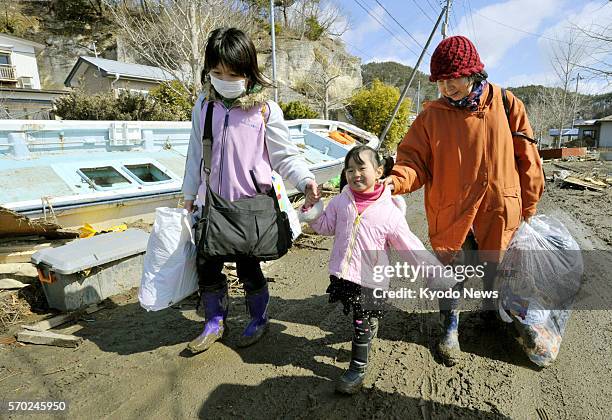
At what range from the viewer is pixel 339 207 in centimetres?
Answer: 226

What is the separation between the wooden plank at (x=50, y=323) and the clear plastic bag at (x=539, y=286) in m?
3.50

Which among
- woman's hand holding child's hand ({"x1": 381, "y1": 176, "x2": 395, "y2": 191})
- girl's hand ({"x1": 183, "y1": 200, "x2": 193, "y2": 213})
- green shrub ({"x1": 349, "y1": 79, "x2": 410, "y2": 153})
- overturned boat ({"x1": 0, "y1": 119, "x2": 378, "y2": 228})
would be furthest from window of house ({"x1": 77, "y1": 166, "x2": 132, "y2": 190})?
green shrub ({"x1": 349, "y1": 79, "x2": 410, "y2": 153})

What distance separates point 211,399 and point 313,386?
61 centimetres

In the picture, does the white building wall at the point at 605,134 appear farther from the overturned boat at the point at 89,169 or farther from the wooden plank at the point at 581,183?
the overturned boat at the point at 89,169

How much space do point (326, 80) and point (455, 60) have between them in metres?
25.2

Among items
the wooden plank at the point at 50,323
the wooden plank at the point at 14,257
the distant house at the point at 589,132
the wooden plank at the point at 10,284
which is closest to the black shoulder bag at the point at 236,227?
the wooden plank at the point at 50,323

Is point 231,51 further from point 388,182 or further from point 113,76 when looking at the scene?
point 113,76

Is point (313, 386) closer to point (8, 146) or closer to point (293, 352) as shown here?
point (293, 352)

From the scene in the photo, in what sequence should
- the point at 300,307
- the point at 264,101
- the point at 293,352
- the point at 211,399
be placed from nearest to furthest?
1. the point at 211,399
2. the point at 264,101
3. the point at 293,352
4. the point at 300,307

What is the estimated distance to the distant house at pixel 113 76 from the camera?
792 inches

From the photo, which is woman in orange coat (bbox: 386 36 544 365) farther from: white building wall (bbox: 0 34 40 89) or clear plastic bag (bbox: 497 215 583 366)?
white building wall (bbox: 0 34 40 89)

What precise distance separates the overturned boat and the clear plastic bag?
2.72m

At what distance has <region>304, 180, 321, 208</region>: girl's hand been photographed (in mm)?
2256

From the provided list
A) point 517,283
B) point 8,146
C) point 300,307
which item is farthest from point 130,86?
point 517,283
